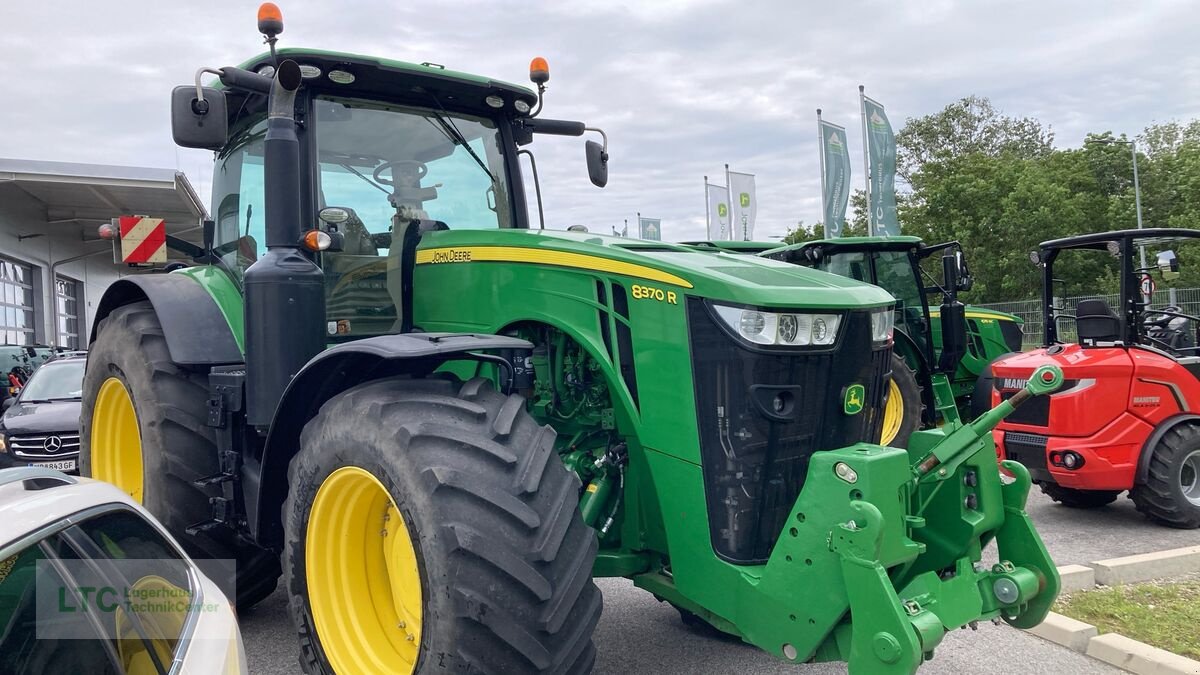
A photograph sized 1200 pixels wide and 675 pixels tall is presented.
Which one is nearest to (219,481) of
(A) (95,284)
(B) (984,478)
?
(B) (984,478)

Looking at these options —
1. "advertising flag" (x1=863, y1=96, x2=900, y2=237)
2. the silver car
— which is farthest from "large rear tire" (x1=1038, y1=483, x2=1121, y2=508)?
"advertising flag" (x1=863, y1=96, x2=900, y2=237)

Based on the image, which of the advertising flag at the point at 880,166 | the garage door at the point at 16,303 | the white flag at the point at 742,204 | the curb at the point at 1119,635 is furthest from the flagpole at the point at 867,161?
the garage door at the point at 16,303

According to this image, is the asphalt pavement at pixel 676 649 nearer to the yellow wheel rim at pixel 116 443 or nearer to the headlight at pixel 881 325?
the yellow wheel rim at pixel 116 443

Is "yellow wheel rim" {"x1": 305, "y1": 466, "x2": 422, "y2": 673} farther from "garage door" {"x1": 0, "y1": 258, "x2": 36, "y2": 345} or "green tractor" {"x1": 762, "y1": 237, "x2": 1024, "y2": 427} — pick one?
"garage door" {"x1": 0, "y1": 258, "x2": 36, "y2": 345}

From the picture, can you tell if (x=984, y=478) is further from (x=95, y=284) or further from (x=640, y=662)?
(x=95, y=284)

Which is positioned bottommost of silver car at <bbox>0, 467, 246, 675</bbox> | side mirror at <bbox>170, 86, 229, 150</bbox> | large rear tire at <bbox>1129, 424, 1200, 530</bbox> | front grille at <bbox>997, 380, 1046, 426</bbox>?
large rear tire at <bbox>1129, 424, 1200, 530</bbox>

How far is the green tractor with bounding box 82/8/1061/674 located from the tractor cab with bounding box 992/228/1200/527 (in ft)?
12.7

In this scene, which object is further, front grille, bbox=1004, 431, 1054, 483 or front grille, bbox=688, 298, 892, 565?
front grille, bbox=1004, 431, 1054, 483

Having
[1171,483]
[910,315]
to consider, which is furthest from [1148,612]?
[910,315]

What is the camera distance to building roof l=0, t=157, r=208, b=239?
56.0ft

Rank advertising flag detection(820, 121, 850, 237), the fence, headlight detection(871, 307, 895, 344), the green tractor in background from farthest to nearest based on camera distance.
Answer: the fence
advertising flag detection(820, 121, 850, 237)
the green tractor in background
headlight detection(871, 307, 895, 344)

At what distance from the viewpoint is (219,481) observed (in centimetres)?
427

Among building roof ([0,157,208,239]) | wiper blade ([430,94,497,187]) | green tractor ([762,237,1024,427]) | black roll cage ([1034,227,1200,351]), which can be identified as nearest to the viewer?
wiper blade ([430,94,497,187])

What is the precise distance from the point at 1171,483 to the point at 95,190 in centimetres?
1954
